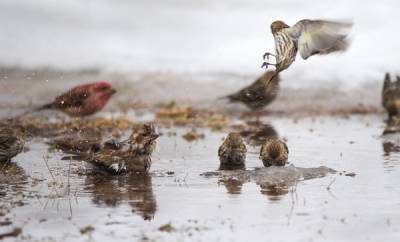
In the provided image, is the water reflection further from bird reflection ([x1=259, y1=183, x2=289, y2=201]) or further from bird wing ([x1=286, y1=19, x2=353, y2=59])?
bird wing ([x1=286, y1=19, x2=353, y2=59])

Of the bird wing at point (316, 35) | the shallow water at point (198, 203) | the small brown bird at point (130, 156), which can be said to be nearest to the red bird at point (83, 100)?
the shallow water at point (198, 203)

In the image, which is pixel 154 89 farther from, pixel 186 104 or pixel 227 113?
pixel 227 113

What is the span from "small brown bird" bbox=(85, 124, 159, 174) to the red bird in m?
3.54

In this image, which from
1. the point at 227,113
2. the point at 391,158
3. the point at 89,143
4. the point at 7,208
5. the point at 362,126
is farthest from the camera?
the point at 227,113

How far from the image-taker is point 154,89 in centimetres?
1841

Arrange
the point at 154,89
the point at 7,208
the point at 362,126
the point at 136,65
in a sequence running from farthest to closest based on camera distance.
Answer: the point at 136,65
the point at 154,89
the point at 362,126
the point at 7,208

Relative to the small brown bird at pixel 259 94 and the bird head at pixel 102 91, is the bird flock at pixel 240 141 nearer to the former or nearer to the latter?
the bird head at pixel 102 91

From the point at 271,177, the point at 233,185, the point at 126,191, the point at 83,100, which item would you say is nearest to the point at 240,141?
the point at 271,177

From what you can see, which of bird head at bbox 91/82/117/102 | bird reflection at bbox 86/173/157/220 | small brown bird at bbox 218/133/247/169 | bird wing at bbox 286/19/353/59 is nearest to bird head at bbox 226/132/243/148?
A: small brown bird at bbox 218/133/247/169

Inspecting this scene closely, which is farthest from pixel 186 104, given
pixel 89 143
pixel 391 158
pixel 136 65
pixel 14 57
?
pixel 391 158

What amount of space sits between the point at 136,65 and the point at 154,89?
1.40 m

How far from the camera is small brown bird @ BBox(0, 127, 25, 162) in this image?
376 inches

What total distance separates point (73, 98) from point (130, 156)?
168 inches

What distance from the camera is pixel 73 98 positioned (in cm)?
1301
